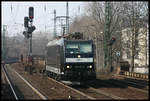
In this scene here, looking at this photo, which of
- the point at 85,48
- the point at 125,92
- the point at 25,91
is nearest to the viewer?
the point at 125,92

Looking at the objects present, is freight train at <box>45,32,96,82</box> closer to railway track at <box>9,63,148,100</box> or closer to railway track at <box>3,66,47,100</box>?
railway track at <box>9,63,148,100</box>

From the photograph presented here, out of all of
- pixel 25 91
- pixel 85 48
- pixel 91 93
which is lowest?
pixel 25 91

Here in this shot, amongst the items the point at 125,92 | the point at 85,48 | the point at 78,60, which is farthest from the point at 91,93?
the point at 85,48

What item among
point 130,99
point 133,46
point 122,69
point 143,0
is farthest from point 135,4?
point 130,99

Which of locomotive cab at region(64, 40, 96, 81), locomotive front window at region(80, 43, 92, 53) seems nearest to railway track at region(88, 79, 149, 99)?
locomotive cab at region(64, 40, 96, 81)

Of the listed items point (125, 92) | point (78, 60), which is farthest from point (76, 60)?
point (125, 92)

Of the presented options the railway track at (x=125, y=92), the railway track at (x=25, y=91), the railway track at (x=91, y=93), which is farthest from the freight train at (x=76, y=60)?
the railway track at (x=25, y=91)

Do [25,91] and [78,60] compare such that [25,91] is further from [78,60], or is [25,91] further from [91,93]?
[91,93]

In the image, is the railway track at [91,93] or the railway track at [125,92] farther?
the railway track at [125,92]

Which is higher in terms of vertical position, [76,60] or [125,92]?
[76,60]

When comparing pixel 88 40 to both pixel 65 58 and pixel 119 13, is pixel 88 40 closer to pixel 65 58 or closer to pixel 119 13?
pixel 65 58

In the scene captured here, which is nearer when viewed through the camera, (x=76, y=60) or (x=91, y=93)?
(x=91, y=93)

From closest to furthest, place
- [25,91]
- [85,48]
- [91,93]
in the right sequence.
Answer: [91,93] < [25,91] < [85,48]

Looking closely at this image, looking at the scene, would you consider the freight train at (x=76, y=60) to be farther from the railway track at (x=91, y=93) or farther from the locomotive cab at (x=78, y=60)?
the railway track at (x=91, y=93)
